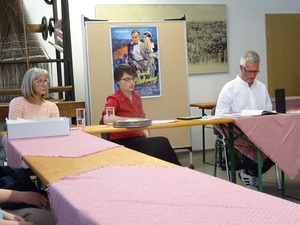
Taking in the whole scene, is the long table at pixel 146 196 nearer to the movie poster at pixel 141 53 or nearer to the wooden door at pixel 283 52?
the movie poster at pixel 141 53

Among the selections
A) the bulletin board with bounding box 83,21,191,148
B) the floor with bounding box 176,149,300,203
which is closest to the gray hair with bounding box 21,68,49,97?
the bulletin board with bounding box 83,21,191,148

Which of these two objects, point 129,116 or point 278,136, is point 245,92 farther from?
point 129,116

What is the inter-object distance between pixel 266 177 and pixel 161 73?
1.60 meters

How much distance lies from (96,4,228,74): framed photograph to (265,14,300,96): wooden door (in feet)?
2.28

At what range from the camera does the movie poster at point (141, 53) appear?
4.98 metres

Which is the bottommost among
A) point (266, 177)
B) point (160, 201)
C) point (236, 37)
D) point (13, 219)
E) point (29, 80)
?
point (266, 177)

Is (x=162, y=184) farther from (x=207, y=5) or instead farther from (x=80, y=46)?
(x=207, y=5)

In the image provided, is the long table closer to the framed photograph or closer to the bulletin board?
the bulletin board

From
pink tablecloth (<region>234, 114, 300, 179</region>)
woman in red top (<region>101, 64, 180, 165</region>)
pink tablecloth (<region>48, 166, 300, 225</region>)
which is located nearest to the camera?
pink tablecloth (<region>48, 166, 300, 225</region>)

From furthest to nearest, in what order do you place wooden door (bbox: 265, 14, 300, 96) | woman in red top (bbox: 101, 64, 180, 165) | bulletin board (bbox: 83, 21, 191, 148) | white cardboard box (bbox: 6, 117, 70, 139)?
wooden door (bbox: 265, 14, 300, 96)
bulletin board (bbox: 83, 21, 191, 148)
woman in red top (bbox: 101, 64, 180, 165)
white cardboard box (bbox: 6, 117, 70, 139)

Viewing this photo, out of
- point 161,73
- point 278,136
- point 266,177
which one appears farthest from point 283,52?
point 278,136

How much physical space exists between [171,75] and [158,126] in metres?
1.85

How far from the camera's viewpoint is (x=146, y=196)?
1212mm

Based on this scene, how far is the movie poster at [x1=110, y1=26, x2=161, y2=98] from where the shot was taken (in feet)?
16.4
